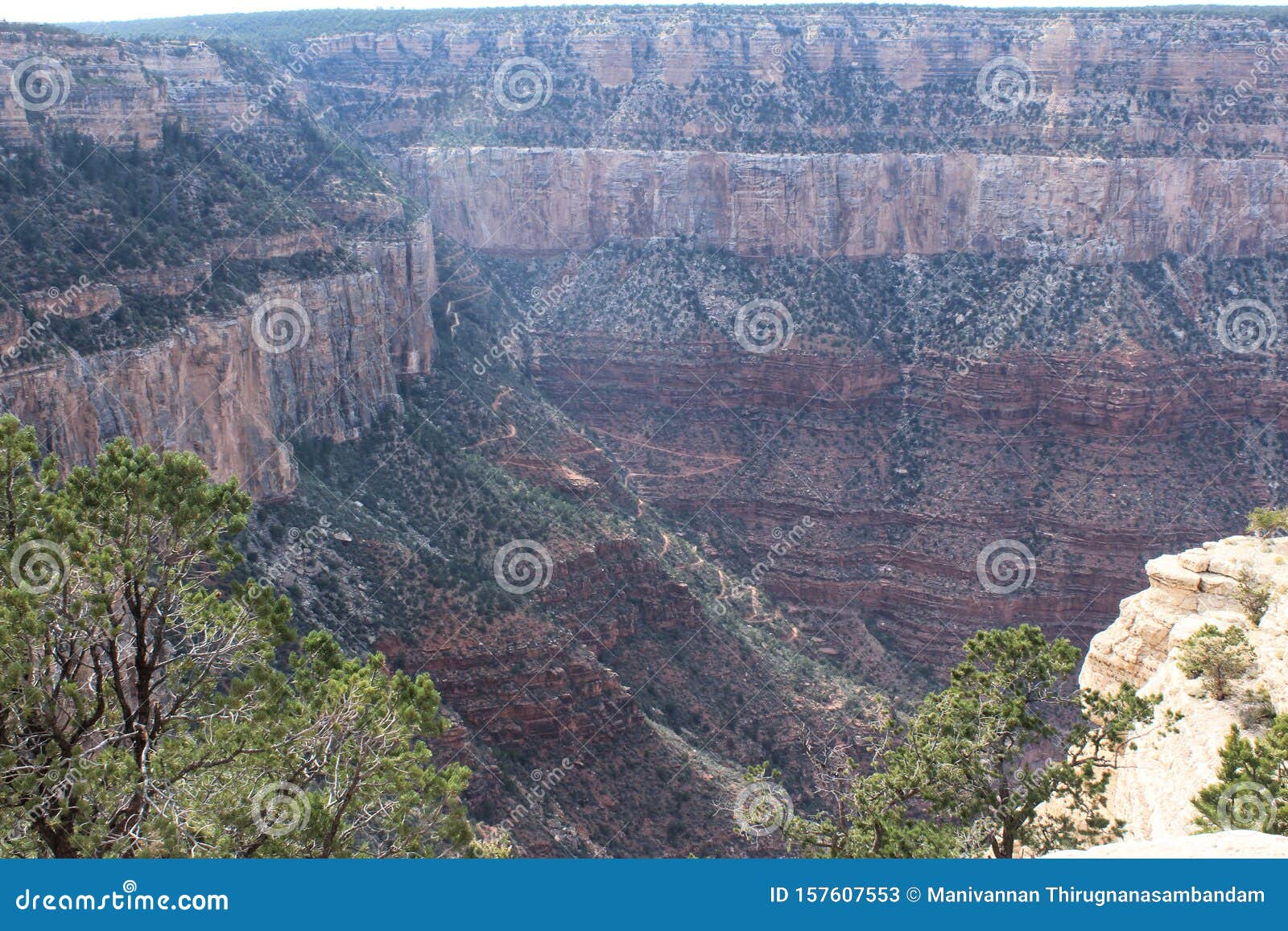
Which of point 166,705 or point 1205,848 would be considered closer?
point 1205,848

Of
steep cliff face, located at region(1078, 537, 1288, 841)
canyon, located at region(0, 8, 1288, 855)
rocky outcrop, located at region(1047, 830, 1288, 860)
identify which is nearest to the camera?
rocky outcrop, located at region(1047, 830, 1288, 860)

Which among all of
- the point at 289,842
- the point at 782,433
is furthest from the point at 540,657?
the point at 782,433

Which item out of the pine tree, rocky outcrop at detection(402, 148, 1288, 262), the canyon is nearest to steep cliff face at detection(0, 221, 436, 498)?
the canyon

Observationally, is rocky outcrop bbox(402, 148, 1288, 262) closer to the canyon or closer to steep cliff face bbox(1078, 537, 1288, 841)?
the canyon

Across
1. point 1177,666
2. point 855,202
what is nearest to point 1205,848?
point 1177,666

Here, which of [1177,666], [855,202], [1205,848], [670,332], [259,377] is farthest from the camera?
[855,202]

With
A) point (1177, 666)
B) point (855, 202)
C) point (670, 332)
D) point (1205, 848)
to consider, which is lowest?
point (670, 332)

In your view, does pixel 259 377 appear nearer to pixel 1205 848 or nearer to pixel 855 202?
pixel 1205 848

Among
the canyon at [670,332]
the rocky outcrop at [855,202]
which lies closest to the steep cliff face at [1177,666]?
the canyon at [670,332]
